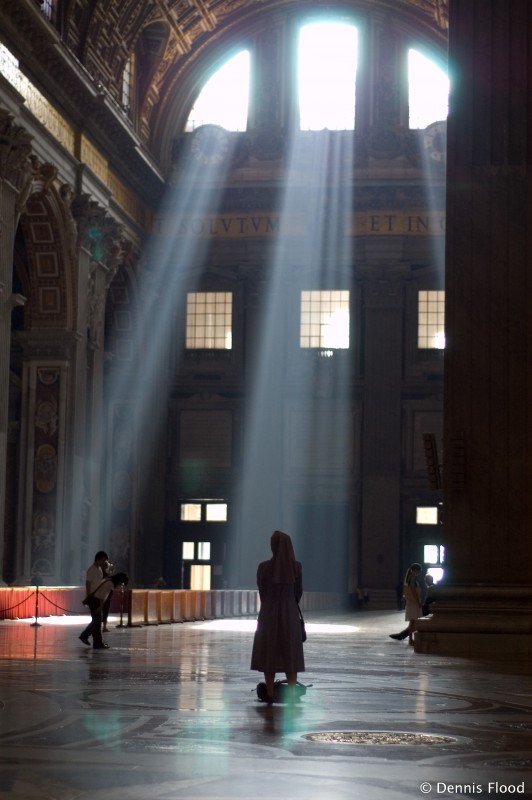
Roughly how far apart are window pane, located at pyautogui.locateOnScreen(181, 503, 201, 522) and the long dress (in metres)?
30.5

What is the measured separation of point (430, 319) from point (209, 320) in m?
6.36

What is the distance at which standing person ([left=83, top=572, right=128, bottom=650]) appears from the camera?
16.1m

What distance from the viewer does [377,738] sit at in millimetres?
6781

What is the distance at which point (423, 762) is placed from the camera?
231 inches

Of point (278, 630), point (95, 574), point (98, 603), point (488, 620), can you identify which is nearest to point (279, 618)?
point (278, 630)

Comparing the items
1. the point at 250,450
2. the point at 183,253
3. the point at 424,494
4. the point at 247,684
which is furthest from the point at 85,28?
the point at 247,684

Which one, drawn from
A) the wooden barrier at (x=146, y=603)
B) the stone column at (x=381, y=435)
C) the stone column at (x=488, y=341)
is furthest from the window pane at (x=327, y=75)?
the stone column at (x=488, y=341)

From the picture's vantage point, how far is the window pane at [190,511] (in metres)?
40.3

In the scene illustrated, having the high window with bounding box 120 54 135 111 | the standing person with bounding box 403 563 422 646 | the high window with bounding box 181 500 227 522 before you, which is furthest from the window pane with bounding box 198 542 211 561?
the standing person with bounding box 403 563 422 646

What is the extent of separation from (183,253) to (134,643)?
24356 millimetres

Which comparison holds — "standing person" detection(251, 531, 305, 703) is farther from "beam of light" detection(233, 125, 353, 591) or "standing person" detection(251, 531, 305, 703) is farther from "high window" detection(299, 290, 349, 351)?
"high window" detection(299, 290, 349, 351)

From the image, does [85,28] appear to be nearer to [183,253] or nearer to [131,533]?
[183,253]

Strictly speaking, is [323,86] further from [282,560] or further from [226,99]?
[282,560]

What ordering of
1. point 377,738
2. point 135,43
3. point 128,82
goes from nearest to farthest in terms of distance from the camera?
point 377,738 → point 135,43 → point 128,82
